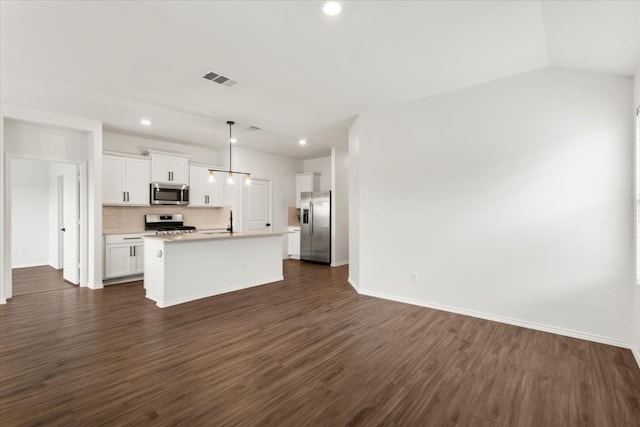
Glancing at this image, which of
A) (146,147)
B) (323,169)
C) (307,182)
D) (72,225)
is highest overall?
(146,147)

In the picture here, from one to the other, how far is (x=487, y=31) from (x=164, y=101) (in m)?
4.00

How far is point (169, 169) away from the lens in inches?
257

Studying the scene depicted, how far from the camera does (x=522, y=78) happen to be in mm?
3584

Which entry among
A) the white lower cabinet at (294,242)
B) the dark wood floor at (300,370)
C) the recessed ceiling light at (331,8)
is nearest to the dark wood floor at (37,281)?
the dark wood floor at (300,370)

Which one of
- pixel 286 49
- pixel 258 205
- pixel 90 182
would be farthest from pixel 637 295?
pixel 90 182

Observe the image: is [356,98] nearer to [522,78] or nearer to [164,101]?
[522,78]

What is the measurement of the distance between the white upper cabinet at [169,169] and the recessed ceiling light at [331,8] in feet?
17.0

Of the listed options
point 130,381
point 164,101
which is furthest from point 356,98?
point 130,381

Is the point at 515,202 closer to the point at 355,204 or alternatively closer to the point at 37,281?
the point at 355,204

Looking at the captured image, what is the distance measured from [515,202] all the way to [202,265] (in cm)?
433

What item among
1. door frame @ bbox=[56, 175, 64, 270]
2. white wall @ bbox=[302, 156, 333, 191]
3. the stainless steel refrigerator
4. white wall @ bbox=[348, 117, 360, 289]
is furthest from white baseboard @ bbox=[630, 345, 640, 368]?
door frame @ bbox=[56, 175, 64, 270]

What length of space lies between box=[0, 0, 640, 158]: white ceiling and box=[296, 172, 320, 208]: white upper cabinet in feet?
12.5

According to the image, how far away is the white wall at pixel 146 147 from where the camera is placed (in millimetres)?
6133

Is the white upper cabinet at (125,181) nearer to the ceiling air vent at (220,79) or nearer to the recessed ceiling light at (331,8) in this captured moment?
the ceiling air vent at (220,79)
